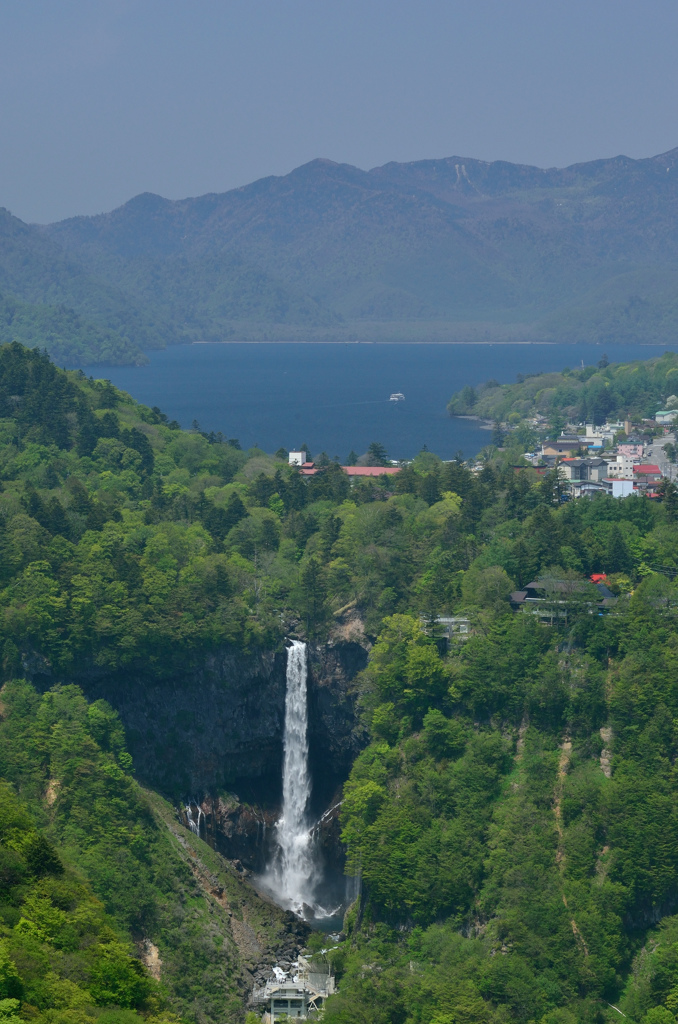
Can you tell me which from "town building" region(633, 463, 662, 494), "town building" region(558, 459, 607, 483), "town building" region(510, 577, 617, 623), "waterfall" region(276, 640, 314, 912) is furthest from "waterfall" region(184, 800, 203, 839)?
"town building" region(558, 459, 607, 483)

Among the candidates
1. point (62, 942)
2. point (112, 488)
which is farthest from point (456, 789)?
point (112, 488)

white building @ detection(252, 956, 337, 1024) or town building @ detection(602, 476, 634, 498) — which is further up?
town building @ detection(602, 476, 634, 498)

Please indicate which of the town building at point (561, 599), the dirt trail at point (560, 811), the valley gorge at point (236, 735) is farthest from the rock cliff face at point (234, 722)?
the dirt trail at point (560, 811)

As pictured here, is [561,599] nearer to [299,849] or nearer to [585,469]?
[299,849]

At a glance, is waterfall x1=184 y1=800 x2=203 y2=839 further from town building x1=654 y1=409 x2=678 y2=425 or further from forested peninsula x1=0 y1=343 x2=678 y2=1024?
town building x1=654 y1=409 x2=678 y2=425

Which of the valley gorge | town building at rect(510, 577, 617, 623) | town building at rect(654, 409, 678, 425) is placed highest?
town building at rect(654, 409, 678, 425)

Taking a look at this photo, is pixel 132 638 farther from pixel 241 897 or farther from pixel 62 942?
pixel 62 942
